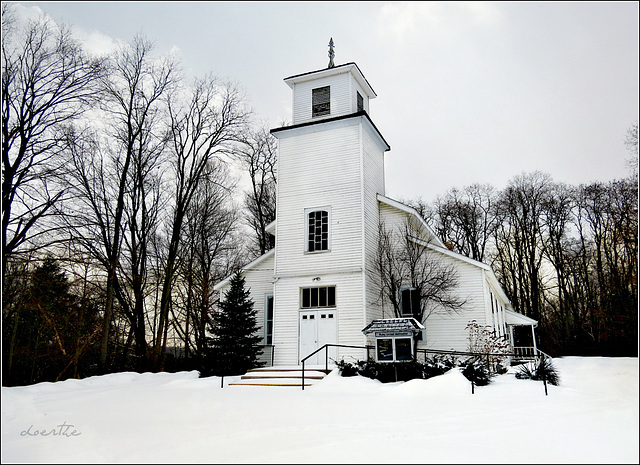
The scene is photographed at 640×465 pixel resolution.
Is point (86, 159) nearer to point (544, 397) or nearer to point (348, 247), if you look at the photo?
point (348, 247)

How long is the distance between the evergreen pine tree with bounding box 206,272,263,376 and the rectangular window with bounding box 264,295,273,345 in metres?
0.50

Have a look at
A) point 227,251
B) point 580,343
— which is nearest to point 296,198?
point 227,251

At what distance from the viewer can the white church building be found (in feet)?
53.6

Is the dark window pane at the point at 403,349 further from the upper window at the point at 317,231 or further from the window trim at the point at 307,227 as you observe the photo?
the upper window at the point at 317,231

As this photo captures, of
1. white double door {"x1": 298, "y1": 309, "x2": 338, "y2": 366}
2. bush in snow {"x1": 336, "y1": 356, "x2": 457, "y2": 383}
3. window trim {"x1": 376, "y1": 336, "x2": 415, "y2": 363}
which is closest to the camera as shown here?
bush in snow {"x1": 336, "y1": 356, "x2": 457, "y2": 383}

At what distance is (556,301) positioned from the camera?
35.0m

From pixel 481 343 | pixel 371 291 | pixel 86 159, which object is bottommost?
pixel 481 343

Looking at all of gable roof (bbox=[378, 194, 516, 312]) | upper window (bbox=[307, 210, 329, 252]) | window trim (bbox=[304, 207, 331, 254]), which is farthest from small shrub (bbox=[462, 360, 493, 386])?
upper window (bbox=[307, 210, 329, 252])

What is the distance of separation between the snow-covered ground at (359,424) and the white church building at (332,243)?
493cm

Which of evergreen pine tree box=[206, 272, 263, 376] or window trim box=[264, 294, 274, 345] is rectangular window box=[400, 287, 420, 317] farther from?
evergreen pine tree box=[206, 272, 263, 376]

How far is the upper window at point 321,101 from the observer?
18.9m

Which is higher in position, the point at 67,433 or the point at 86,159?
the point at 86,159

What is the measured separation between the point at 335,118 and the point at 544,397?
40.0ft

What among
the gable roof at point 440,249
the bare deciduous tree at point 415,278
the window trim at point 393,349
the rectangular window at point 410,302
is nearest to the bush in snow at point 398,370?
the window trim at point 393,349
